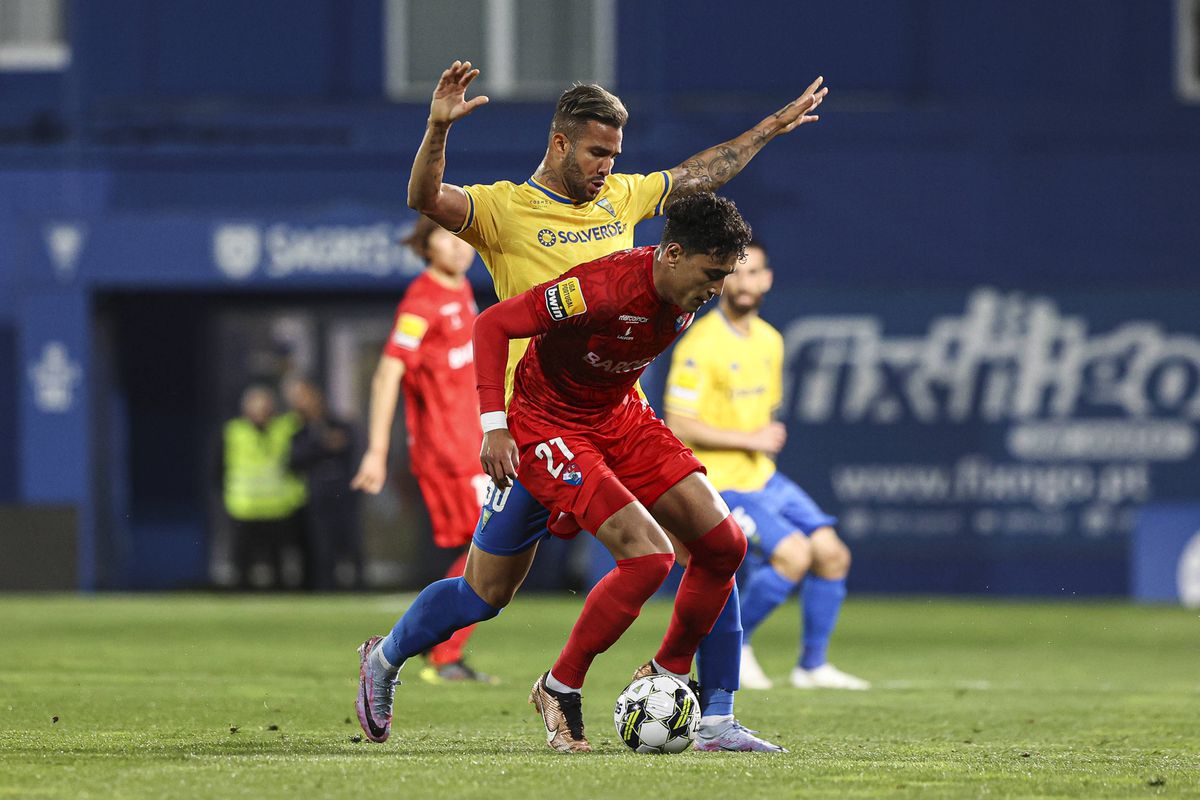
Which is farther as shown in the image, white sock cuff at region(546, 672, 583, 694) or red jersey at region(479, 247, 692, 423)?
white sock cuff at region(546, 672, 583, 694)

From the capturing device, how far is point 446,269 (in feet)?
32.1

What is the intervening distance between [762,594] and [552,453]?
147 inches

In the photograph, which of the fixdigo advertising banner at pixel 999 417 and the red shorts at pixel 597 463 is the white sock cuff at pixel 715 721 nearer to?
the red shorts at pixel 597 463

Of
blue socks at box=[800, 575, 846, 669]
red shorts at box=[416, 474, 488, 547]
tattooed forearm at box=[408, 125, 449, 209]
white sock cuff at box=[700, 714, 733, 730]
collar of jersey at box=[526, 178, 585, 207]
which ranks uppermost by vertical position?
tattooed forearm at box=[408, 125, 449, 209]

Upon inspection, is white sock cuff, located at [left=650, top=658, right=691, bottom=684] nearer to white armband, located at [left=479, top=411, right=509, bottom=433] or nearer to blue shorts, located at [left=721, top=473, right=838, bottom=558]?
white armband, located at [left=479, top=411, right=509, bottom=433]

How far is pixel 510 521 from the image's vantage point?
6371 mm

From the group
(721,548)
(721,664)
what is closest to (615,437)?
(721,548)

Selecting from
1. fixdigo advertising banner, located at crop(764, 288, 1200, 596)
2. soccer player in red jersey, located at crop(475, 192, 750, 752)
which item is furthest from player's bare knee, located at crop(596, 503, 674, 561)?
fixdigo advertising banner, located at crop(764, 288, 1200, 596)

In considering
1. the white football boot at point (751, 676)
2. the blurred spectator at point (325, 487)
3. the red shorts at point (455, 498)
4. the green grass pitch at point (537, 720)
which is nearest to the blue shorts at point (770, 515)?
the white football boot at point (751, 676)

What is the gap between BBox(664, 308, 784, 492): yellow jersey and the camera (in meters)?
9.67

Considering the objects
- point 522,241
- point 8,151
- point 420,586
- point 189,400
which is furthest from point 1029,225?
point 522,241

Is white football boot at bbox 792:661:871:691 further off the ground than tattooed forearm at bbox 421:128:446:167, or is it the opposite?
tattooed forearm at bbox 421:128:446:167

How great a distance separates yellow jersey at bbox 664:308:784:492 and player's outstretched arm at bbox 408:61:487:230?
3229 mm

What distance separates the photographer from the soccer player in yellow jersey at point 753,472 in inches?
A: 379
